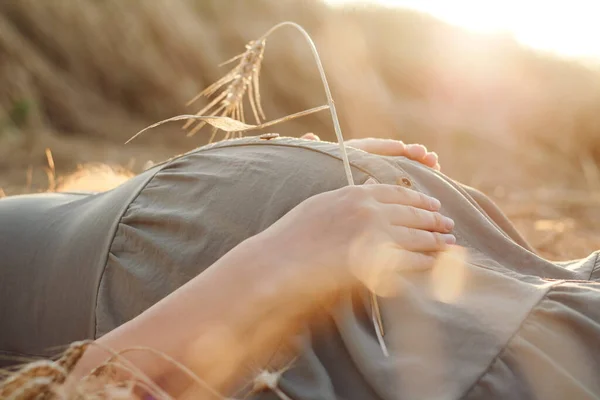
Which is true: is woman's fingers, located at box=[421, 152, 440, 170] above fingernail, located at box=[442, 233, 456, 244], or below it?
above

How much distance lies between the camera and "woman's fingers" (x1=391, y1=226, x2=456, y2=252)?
1075 mm

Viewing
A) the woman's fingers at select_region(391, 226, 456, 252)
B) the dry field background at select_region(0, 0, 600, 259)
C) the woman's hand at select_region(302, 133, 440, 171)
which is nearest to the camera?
the woman's fingers at select_region(391, 226, 456, 252)

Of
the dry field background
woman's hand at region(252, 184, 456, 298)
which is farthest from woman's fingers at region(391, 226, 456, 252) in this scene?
the dry field background

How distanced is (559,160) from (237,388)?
25.8ft

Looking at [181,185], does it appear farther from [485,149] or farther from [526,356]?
[485,149]

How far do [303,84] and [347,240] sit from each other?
23.8 ft

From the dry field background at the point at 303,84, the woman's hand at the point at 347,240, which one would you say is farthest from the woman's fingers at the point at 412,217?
the dry field background at the point at 303,84

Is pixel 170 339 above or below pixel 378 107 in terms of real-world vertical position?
above

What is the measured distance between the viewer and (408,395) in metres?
0.93

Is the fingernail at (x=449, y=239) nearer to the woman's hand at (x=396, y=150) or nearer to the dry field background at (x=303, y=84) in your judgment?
the woman's hand at (x=396, y=150)

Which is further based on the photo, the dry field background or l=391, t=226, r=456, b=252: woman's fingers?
the dry field background

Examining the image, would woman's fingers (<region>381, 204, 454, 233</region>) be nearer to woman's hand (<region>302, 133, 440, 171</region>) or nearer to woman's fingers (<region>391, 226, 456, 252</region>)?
woman's fingers (<region>391, 226, 456, 252</region>)

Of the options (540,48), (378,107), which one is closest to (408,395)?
(378,107)

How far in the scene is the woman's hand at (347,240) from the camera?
104 cm
